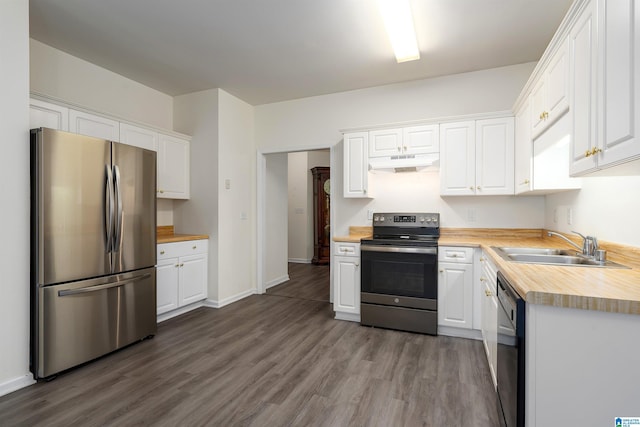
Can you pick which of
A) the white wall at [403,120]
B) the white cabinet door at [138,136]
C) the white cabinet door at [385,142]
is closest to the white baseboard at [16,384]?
the white cabinet door at [138,136]

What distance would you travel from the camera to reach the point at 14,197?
2127mm

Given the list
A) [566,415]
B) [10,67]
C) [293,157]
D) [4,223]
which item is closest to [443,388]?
[566,415]

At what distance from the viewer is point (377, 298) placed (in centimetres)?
324

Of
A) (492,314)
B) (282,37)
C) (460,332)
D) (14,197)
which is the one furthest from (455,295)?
(14,197)

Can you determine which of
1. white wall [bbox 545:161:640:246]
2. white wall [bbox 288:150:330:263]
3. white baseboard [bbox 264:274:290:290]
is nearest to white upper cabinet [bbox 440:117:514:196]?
white wall [bbox 545:161:640:246]

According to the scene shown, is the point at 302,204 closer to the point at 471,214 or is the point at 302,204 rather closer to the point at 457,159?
the point at 471,214

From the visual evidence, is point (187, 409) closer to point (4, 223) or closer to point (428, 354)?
point (4, 223)

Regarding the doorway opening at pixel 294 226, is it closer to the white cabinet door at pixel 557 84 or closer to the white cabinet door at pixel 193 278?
the white cabinet door at pixel 193 278

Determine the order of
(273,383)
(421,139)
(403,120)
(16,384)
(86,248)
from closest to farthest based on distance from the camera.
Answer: (16,384) → (273,383) → (86,248) → (421,139) → (403,120)

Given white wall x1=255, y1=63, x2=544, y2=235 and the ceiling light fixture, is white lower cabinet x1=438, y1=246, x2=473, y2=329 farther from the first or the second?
the ceiling light fixture

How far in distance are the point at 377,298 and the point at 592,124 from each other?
229cm

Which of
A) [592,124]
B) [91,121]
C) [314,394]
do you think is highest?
[91,121]

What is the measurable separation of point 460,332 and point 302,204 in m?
4.81

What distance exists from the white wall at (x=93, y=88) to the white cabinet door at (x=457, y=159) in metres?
3.50
